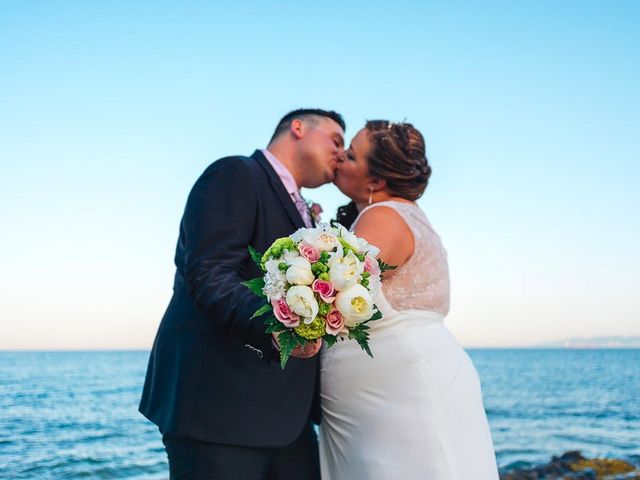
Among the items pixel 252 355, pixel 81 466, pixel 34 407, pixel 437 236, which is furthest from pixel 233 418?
pixel 34 407

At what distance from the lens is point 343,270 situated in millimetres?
2260

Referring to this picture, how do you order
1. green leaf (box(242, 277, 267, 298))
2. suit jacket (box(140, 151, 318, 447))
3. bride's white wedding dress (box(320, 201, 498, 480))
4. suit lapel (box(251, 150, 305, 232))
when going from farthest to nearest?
suit lapel (box(251, 150, 305, 232)) < bride's white wedding dress (box(320, 201, 498, 480)) < suit jacket (box(140, 151, 318, 447)) < green leaf (box(242, 277, 267, 298))

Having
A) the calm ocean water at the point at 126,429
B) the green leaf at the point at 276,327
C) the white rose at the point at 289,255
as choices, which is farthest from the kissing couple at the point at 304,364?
the calm ocean water at the point at 126,429

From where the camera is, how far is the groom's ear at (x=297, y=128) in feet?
13.4

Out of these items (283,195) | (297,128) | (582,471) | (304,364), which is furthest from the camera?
(582,471)

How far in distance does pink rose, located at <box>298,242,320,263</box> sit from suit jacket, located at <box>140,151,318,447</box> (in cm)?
61

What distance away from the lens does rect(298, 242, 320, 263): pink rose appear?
7.64ft

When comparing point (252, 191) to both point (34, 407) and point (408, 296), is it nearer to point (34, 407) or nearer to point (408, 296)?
point (408, 296)

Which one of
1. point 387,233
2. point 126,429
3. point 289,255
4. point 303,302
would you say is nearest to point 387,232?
point 387,233

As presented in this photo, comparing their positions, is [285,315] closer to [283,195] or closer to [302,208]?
[283,195]

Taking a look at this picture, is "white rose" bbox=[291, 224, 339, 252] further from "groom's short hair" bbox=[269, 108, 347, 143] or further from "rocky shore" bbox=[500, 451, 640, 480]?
"rocky shore" bbox=[500, 451, 640, 480]

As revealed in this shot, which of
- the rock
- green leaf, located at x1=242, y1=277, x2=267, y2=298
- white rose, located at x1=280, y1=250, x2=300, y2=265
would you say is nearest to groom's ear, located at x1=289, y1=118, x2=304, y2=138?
green leaf, located at x1=242, y1=277, x2=267, y2=298

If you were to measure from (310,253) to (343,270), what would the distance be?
14cm

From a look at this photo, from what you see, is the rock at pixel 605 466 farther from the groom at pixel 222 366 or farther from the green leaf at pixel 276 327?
the green leaf at pixel 276 327
